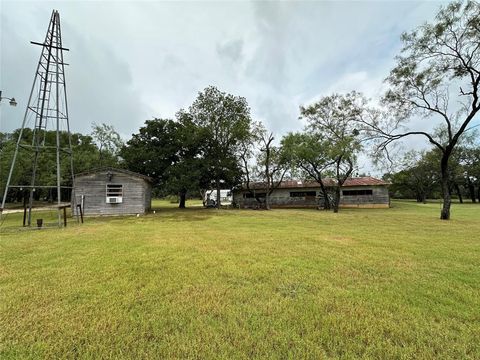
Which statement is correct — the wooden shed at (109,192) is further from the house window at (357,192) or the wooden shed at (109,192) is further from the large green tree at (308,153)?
the house window at (357,192)

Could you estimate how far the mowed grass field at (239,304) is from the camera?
2520 mm

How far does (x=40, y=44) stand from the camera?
1117cm

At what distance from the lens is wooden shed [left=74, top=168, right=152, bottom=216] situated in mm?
17516

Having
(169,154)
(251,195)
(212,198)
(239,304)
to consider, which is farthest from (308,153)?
(239,304)

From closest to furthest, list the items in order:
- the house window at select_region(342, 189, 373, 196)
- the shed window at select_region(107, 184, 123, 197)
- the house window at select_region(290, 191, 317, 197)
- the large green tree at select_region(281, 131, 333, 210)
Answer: the shed window at select_region(107, 184, 123, 197), the large green tree at select_region(281, 131, 333, 210), the house window at select_region(342, 189, 373, 196), the house window at select_region(290, 191, 317, 197)

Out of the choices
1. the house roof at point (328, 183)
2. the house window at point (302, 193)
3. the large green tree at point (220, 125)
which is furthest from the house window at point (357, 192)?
the large green tree at point (220, 125)

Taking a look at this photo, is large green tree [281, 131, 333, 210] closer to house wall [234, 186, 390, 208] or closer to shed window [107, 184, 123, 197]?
house wall [234, 186, 390, 208]

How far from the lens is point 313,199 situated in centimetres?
3005

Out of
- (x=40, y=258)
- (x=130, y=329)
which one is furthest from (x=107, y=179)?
(x=130, y=329)

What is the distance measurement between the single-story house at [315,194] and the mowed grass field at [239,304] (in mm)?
23487

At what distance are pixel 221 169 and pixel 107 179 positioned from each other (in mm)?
10539

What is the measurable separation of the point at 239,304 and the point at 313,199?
28170 millimetres

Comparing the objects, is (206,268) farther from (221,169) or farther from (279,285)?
(221,169)

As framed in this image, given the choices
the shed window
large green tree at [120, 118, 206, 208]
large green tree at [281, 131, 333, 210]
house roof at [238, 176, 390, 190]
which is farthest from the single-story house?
the shed window
